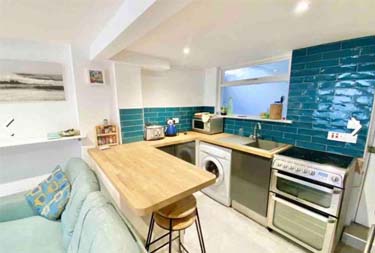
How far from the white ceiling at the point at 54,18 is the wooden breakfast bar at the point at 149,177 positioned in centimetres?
123

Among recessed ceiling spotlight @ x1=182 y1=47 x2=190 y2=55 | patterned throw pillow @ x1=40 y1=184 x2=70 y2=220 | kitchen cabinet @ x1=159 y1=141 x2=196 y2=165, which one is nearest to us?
patterned throw pillow @ x1=40 y1=184 x2=70 y2=220

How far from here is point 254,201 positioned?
2.05m

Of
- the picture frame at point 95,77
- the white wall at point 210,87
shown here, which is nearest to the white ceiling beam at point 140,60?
the picture frame at point 95,77

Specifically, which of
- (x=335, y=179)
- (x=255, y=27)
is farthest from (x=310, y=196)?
(x=255, y=27)

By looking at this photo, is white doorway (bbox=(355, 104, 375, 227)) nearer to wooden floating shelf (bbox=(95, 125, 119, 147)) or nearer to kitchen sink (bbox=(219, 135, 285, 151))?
kitchen sink (bbox=(219, 135, 285, 151))

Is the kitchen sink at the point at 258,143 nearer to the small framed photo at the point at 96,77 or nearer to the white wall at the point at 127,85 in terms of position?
the white wall at the point at 127,85

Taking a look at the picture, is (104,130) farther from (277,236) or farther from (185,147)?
(277,236)

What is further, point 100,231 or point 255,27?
point 255,27

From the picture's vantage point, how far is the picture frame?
7.01 ft

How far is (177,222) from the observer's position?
1.25 m

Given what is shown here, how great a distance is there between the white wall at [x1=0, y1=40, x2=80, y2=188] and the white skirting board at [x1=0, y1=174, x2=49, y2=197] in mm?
44

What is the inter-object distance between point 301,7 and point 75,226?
2239 mm

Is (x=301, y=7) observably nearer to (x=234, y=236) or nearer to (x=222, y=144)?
(x=222, y=144)

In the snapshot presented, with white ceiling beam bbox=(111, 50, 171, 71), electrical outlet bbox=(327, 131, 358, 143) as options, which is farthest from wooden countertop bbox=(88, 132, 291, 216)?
white ceiling beam bbox=(111, 50, 171, 71)
